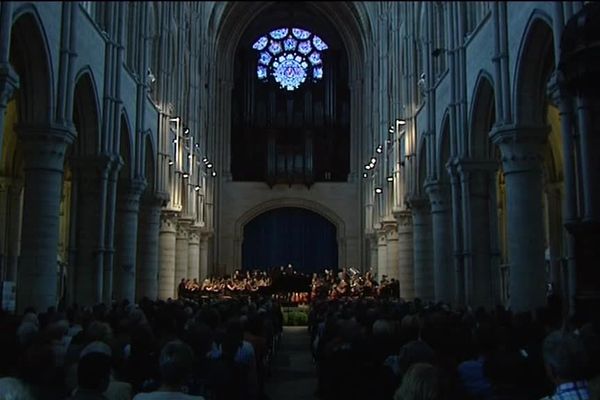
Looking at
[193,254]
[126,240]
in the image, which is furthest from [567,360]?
[193,254]

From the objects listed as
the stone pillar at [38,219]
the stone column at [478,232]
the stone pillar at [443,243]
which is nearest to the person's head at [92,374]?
the stone pillar at [38,219]

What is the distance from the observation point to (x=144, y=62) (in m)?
26.8

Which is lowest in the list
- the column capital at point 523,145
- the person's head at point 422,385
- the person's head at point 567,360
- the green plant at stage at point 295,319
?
the green plant at stage at point 295,319

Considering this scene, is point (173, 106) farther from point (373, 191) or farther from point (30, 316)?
point (30, 316)

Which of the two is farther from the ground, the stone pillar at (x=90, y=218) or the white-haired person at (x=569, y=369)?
the stone pillar at (x=90, y=218)

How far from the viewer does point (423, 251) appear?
93.5ft

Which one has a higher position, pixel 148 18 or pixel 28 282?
pixel 148 18

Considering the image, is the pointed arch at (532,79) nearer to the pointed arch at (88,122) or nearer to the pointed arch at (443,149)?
the pointed arch at (443,149)

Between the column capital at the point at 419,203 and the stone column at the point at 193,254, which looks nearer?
the column capital at the point at 419,203

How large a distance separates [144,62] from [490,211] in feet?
43.9

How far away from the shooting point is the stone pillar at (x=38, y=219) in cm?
1691

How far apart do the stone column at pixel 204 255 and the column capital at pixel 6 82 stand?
3235cm

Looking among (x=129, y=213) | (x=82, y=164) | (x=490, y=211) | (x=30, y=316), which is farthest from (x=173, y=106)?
(x=30, y=316)

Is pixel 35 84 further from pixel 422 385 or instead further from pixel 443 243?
pixel 422 385
